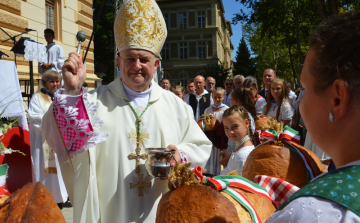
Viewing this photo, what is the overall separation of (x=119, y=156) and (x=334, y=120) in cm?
183

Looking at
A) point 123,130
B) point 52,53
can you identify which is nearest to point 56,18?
point 52,53

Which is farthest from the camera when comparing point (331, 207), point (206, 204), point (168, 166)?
point (168, 166)

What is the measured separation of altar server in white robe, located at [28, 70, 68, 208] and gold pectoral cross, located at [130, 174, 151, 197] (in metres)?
3.15

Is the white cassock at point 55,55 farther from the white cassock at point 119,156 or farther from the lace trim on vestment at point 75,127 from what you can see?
the lace trim on vestment at point 75,127

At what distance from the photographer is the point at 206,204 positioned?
1284 millimetres

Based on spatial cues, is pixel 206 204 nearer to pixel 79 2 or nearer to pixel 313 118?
pixel 313 118

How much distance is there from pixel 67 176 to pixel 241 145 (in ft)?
6.32

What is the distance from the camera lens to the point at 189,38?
40094 mm

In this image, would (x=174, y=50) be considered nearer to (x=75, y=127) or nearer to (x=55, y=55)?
(x=55, y=55)

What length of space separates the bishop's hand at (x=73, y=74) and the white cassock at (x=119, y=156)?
9 cm

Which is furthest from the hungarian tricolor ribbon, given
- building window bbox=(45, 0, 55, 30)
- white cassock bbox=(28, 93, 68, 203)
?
building window bbox=(45, 0, 55, 30)

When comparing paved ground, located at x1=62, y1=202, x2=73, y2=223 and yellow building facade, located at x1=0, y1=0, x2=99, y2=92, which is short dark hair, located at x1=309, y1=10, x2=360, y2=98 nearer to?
paved ground, located at x1=62, y1=202, x2=73, y2=223

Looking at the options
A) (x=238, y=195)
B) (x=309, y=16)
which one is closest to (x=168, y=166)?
(x=238, y=195)

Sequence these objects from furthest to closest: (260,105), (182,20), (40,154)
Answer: (182,20), (260,105), (40,154)
